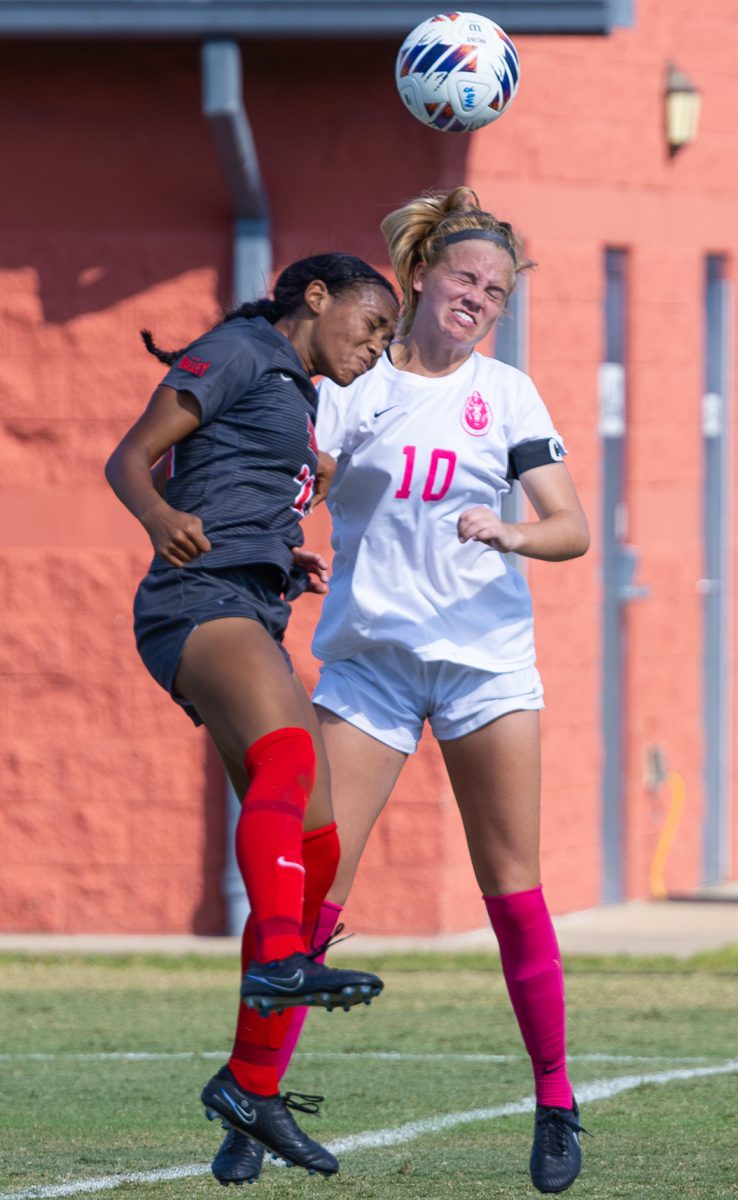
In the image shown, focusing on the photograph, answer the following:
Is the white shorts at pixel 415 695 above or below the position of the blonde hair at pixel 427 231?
below

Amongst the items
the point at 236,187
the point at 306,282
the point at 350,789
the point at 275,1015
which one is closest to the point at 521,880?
the point at 350,789

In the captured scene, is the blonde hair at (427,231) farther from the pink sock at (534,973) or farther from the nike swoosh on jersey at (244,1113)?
the nike swoosh on jersey at (244,1113)

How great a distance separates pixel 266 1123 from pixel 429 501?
1.53m

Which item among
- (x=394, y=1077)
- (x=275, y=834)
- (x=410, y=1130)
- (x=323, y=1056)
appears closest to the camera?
(x=275, y=834)

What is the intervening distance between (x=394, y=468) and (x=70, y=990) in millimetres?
4572

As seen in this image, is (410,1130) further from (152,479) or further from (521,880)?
(152,479)

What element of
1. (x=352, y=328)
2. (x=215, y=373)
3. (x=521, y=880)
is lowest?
(x=521, y=880)

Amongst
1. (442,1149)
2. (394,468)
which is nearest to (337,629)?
(394,468)

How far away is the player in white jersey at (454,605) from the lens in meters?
6.04

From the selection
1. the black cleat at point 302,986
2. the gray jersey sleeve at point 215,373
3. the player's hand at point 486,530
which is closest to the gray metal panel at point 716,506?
the player's hand at point 486,530

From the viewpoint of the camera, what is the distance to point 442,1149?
6.58 meters

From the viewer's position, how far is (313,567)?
19.3 ft

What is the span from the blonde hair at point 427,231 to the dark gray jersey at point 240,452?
1.95ft

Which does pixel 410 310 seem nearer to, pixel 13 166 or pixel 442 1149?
pixel 442 1149
